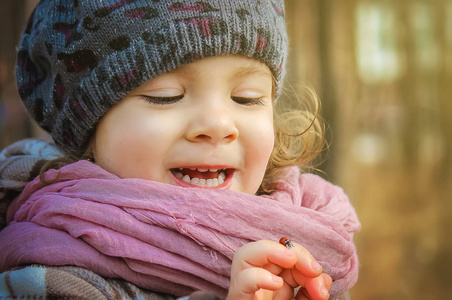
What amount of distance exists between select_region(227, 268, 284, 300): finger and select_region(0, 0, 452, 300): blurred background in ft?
9.31

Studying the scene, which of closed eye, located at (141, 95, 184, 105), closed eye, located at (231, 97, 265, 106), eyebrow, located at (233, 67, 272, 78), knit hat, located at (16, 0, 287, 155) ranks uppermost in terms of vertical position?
knit hat, located at (16, 0, 287, 155)

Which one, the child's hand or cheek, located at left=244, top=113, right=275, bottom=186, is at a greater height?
cheek, located at left=244, top=113, right=275, bottom=186

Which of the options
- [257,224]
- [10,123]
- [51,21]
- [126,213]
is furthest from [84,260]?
[10,123]

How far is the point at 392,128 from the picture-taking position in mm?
4219

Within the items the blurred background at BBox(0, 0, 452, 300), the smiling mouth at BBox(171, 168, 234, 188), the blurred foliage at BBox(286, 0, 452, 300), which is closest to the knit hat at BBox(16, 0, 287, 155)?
the smiling mouth at BBox(171, 168, 234, 188)

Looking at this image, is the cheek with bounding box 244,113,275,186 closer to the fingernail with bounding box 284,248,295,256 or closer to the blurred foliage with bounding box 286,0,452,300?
the fingernail with bounding box 284,248,295,256

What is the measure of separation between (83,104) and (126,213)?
12.8 inches

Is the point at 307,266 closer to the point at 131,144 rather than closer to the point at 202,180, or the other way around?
the point at 202,180

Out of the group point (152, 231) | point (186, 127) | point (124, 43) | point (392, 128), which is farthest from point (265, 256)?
point (392, 128)

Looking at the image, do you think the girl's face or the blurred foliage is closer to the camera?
the girl's face

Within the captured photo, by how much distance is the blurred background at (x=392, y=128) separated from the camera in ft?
12.3

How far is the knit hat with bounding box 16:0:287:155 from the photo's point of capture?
3.85ft

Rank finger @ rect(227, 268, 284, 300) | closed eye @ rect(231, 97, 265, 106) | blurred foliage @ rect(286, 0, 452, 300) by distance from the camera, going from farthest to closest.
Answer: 1. blurred foliage @ rect(286, 0, 452, 300)
2. closed eye @ rect(231, 97, 265, 106)
3. finger @ rect(227, 268, 284, 300)

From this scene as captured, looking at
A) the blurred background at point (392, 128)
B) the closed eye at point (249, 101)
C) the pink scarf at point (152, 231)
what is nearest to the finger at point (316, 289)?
the pink scarf at point (152, 231)
